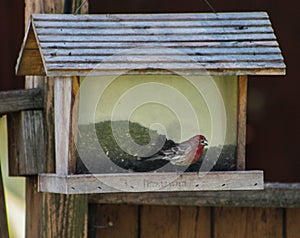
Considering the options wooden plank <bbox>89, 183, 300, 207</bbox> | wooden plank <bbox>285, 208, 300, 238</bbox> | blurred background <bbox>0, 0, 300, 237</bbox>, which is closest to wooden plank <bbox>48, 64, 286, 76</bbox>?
wooden plank <bbox>89, 183, 300, 207</bbox>

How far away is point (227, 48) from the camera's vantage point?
344cm

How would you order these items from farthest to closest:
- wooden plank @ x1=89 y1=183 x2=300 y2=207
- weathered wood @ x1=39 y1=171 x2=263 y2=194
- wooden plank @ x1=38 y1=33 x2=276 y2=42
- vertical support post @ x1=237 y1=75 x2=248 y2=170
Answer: wooden plank @ x1=89 y1=183 x2=300 y2=207
vertical support post @ x1=237 y1=75 x2=248 y2=170
wooden plank @ x1=38 y1=33 x2=276 y2=42
weathered wood @ x1=39 y1=171 x2=263 y2=194

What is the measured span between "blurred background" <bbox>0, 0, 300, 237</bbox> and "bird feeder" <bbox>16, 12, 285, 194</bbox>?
124cm

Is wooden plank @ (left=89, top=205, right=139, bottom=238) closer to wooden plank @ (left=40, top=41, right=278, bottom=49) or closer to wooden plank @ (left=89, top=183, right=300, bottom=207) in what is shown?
wooden plank @ (left=89, top=183, right=300, bottom=207)

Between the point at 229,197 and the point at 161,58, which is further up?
the point at 161,58

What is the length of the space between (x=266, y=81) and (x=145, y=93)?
154cm

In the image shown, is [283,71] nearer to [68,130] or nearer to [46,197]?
[68,130]

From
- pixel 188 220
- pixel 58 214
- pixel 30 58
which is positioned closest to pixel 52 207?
pixel 58 214

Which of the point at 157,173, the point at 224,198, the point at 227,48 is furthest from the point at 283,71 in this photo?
the point at 224,198

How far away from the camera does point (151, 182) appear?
331 centimetres

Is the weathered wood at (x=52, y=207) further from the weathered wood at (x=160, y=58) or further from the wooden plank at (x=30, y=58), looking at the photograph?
the weathered wood at (x=160, y=58)

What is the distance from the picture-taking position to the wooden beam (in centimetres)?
396

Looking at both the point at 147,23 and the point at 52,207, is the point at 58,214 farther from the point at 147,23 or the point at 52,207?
the point at 147,23

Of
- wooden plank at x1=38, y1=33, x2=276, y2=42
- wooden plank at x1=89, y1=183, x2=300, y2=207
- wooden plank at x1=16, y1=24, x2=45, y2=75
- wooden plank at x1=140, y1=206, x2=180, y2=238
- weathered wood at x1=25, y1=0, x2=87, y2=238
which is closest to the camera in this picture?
wooden plank at x1=38, y1=33, x2=276, y2=42
